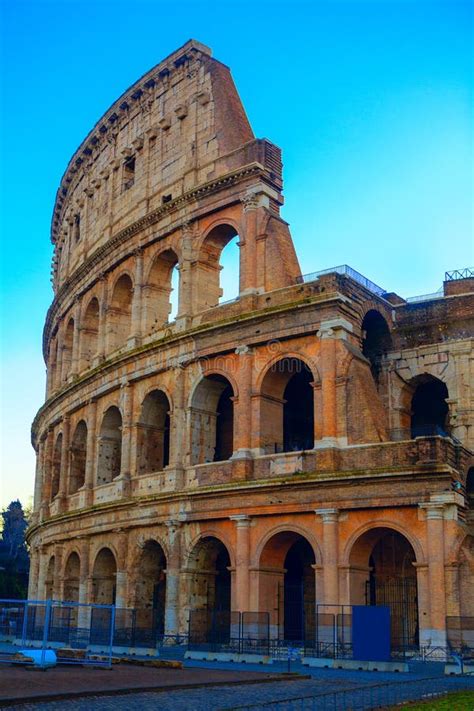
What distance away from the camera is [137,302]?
3005 centimetres

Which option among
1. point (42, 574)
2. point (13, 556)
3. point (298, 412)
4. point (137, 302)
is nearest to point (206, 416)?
point (298, 412)

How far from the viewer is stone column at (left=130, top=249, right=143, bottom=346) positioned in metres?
29.6

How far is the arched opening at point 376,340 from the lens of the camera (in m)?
27.0

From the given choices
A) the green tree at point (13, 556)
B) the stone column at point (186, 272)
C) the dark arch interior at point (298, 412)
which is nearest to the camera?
the stone column at point (186, 272)

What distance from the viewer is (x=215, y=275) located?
28.5 meters

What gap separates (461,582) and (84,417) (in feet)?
54.7

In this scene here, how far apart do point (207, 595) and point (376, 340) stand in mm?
9391

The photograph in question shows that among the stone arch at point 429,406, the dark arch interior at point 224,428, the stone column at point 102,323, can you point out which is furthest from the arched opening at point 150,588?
the stone arch at point 429,406

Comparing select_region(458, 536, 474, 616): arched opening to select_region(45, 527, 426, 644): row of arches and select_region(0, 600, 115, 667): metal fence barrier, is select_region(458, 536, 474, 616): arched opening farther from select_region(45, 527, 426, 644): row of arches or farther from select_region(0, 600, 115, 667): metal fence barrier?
select_region(0, 600, 115, 667): metal fence barrier

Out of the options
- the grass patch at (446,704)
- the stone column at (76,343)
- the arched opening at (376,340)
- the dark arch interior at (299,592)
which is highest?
the stone column at (76,343)

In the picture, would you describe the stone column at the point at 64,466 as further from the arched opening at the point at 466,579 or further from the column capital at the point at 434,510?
the arched opening at the point at 466,579

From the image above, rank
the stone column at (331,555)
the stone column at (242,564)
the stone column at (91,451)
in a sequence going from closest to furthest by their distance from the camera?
the stone column at (331,555) → the stone column at (242,564) → the stone column at (91,451)

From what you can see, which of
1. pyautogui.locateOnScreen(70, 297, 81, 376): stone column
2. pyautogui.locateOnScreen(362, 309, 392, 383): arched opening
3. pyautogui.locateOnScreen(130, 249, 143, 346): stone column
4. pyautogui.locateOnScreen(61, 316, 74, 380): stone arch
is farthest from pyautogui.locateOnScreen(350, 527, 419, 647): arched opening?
pyautogui.locateOnScreen(61, 316, 74, 380): stone arch

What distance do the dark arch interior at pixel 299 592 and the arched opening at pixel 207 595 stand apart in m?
1.76
